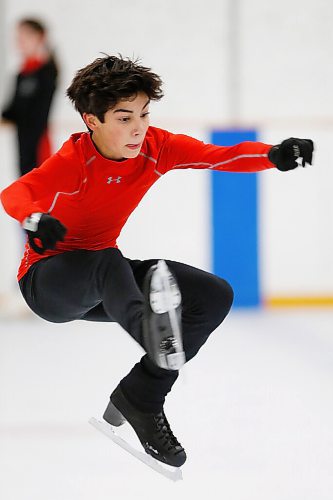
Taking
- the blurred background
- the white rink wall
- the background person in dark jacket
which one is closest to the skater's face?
the blurred background

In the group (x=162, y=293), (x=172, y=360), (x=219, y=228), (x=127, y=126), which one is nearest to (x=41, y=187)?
(x=127, y=126)

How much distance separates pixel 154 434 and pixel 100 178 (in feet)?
2.74

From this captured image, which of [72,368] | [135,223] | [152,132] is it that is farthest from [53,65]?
[152,132]

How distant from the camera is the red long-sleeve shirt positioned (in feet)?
9.47

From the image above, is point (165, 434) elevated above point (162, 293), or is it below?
below

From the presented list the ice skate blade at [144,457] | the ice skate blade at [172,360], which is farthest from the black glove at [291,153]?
the ice skate blade at [144,457]

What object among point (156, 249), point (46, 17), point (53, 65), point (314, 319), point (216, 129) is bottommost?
point (314, 319)

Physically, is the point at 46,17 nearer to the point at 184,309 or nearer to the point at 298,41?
the point at 298,41

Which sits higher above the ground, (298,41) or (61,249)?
(298,41)

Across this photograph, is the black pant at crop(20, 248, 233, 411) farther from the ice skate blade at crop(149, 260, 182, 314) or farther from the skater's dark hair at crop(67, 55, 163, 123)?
the skater's dark hair at crop(67, 55, 163, 123)

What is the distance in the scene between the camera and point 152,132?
323 cm

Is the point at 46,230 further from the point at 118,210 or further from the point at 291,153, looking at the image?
the point at 291,153

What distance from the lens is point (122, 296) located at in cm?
278

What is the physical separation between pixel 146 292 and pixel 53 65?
3.90 metres
